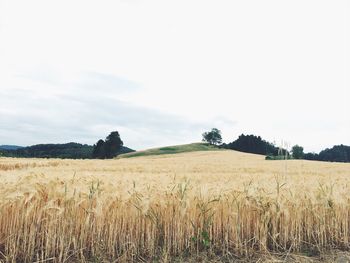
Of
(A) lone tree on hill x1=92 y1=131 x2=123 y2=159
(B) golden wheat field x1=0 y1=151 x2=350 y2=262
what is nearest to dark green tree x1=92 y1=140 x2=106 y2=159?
(A) lone tree on hill x1=92 y1=131 x2=123 y2=159

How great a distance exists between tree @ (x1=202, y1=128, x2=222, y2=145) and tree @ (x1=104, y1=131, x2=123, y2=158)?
35.3 meters

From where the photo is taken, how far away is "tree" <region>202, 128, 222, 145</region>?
10638 cm

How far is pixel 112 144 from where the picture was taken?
79.2m

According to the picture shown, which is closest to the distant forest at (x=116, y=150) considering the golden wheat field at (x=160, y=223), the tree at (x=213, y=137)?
the tree at (x=213, y=137)

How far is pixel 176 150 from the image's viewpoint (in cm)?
8375

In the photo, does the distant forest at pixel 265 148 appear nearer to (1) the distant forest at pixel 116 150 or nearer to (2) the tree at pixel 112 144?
(1) the distant forest at pixel 116 150

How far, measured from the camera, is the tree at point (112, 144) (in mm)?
79188

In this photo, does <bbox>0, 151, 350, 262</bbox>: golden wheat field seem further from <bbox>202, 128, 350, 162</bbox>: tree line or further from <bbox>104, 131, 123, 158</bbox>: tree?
<bbox>202, 128, 350, 162</bbox>: tree line

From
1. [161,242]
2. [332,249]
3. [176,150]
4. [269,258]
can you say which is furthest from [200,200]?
[176,150]

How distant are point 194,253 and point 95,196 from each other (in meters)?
1.69

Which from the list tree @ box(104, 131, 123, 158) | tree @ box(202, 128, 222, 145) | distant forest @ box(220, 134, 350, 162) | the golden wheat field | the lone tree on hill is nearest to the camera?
the golden wheat field

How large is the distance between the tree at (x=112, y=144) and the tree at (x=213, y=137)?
1390 inches

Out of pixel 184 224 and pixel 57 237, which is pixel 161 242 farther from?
pixel 57 237

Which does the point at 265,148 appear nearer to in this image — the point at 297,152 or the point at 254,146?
the point at 254,146
